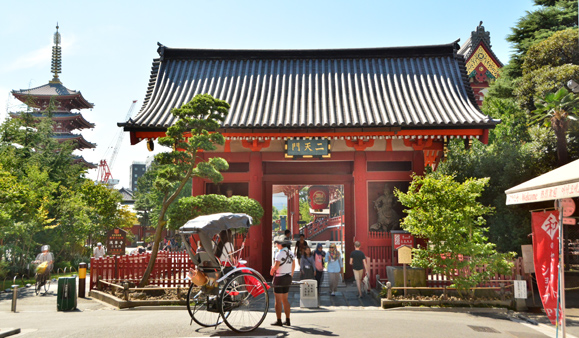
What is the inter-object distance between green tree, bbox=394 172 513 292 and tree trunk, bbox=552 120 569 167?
6.29 metres

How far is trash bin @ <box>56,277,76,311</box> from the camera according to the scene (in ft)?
43.3

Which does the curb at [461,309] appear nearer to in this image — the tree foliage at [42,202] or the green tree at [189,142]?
the green tree at [189,142]

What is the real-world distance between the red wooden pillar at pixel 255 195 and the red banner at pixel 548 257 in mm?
11167

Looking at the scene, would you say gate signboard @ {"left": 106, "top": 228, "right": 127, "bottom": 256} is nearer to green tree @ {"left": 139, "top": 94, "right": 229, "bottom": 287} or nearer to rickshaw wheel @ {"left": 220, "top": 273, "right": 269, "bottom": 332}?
green tree @ {"left": 139, "top": 94, "right": 229, "bottom": 287}

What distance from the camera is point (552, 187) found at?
23.5ft

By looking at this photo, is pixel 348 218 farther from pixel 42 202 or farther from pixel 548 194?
pixel 42 202

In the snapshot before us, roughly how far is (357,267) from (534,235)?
7335mm

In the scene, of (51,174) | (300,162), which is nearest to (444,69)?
(300,162)

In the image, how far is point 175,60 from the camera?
21.9m

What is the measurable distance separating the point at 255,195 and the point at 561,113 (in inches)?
482

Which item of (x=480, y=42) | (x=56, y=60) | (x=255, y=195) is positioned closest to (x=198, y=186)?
(x=255, y=195)

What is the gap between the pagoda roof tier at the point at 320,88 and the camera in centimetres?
1681

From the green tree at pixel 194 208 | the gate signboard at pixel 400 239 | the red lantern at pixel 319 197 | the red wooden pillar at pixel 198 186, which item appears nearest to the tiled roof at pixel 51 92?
the red lantern at pixel 319 197

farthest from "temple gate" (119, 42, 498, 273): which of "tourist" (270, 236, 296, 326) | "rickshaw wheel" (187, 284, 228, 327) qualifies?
"tourist" (270, 236, 296, 326)
